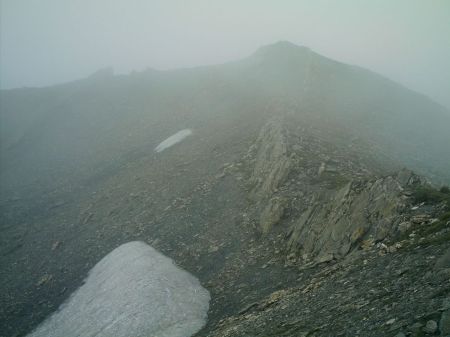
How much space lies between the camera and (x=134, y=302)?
22734 millimetres

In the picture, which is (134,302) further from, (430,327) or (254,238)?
(430,327)

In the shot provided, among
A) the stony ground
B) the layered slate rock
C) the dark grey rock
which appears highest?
the dark grey rock

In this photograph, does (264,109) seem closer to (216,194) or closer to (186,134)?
(186,134)

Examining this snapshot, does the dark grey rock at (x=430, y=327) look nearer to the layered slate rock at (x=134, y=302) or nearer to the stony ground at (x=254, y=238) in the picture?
the stony ground at (x=254, y=238)

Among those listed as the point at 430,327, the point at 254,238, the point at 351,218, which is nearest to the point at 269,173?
the point at 254,238

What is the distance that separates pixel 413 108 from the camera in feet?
246

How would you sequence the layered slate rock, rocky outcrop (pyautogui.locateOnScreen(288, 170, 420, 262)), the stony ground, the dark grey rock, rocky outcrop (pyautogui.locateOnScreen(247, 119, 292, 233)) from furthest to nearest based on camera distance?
1. rocky outcrop (pyautogui.locateOnScreen(247, 119, 292, 233))
2. the layered slate rock
3. rocky outcrop (pyautogui.locateOnScreen(288, 170, 420, 262))
4. the stony ground
5. the dark grey rock

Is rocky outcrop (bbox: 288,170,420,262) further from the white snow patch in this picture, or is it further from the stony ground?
the white snow patch

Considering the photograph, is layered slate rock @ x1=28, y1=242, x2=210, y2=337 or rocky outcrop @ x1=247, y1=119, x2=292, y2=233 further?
rocky outcrop @ x1=247, y1=119, x2=292, y2=233

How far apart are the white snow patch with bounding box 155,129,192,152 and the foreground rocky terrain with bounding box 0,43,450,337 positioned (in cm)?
99

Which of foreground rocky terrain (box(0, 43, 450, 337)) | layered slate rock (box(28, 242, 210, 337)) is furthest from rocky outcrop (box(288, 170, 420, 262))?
layered slate rock (box(28, 242, 210, 337))

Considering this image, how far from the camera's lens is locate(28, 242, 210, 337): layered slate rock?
20.2m

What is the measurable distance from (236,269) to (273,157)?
1187 centimetres

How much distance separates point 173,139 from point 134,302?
113ft
